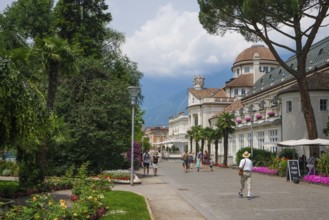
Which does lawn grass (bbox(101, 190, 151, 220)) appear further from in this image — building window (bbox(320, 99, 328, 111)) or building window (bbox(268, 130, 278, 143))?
building window (bbox(268, 130, 278, 143))

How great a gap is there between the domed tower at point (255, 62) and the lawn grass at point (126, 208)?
8119cm

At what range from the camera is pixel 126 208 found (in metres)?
13.4

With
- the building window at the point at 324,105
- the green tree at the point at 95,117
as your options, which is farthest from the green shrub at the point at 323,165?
the building window at the point at 324,105

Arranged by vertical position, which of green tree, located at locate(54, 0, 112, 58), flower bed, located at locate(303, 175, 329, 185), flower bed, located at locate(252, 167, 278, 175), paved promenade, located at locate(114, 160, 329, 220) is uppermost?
green tree, located at locate(54, 0, 112, 58)

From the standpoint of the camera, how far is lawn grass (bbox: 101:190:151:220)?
11859mm

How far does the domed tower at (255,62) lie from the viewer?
95625 millimetres

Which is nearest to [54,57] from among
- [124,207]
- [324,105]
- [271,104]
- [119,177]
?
[119,177]

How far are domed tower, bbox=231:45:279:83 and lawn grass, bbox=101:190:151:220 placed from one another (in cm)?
8119

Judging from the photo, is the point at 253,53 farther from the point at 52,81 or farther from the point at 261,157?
the point at 52,81

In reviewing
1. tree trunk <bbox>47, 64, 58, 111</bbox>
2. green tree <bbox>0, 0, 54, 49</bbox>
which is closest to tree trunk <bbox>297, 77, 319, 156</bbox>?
tree trunk <bbox>47, 64, 58, 111</bbox>

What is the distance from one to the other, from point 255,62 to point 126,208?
85.3m

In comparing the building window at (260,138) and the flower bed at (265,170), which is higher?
the building window at (260,138)

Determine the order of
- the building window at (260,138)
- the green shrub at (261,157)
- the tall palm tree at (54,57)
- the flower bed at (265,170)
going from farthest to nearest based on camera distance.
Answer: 1. the building window at (260,138)
2. the green shrub at (261,157)
3. the flower bed at (265,170)
4. the tall palm tree at (54,57)

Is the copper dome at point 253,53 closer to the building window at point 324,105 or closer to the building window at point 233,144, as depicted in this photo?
the building window at point 233,144
